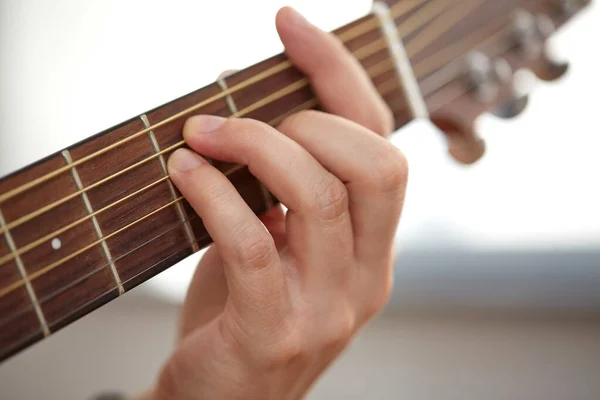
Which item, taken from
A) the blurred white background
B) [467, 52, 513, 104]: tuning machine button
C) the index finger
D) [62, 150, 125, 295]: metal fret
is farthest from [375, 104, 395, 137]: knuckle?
the blurred white background

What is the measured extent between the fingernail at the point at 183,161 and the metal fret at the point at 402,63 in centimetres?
23

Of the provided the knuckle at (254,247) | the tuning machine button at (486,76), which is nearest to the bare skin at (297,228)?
the knuckle at (254,247)

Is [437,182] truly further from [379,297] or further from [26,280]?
[26,280]

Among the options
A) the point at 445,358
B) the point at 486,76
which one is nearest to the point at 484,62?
the point at 486,76

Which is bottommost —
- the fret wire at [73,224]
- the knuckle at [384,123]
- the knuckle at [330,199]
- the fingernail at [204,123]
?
the knuckle at [330,199]

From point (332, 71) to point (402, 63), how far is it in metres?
0.09

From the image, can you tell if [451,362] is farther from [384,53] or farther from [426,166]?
[384,53]

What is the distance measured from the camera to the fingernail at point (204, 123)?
42 centimetres

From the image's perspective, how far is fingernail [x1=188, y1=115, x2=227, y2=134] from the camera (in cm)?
42

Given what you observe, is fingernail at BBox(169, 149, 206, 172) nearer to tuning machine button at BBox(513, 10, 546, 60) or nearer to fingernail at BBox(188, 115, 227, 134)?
fingernail at BBox(188, 115, 227, 134)

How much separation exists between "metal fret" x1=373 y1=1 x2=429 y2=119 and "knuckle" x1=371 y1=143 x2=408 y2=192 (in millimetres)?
111

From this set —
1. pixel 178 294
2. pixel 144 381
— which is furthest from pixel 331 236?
pixel 144 381

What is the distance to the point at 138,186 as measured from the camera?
0.41 metres

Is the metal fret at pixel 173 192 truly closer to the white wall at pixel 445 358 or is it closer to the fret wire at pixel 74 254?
the fret wire at pixel 74 254
